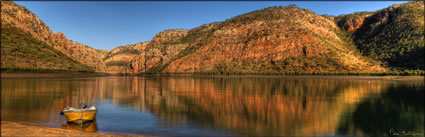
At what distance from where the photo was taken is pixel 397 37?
15588 cm

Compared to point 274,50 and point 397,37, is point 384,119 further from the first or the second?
point 397,37

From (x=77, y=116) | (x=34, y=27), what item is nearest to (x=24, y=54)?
(x=34, y=27)

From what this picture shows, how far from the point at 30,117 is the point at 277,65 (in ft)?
403

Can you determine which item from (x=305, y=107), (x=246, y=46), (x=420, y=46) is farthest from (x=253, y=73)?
(x=305, y=107)

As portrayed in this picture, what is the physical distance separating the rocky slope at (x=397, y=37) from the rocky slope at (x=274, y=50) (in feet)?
31.0

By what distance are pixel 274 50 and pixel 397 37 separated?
215ft

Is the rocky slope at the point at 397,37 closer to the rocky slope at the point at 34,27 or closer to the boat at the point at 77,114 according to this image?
the boat at the point at 77,114

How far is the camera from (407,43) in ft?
471

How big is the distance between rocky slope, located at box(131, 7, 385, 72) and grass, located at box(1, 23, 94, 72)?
65.0 meters

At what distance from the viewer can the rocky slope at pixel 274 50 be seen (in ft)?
445

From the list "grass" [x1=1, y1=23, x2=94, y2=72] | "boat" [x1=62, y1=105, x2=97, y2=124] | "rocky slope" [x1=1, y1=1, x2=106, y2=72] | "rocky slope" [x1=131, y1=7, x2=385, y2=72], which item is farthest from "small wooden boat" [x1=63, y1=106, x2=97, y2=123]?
"rocky slope" [x1=1, y1=1, x2=106, y2=72]

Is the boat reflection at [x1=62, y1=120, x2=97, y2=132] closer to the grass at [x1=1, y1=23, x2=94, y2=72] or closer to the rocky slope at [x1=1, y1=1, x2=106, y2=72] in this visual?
the grass at [x1=1, y1=23, x2=94, y2=72]

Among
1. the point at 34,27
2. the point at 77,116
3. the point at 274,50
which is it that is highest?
the point at 34,27

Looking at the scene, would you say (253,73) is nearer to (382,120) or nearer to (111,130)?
(382,120)
